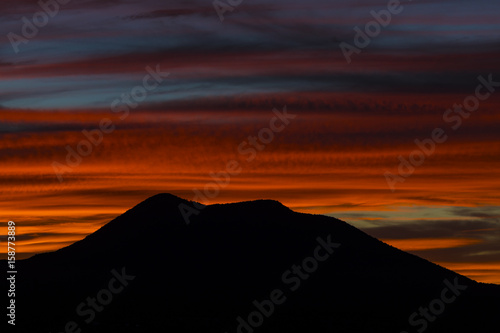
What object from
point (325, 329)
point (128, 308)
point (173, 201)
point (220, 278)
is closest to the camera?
point (325, 329)

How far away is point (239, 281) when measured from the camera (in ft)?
494

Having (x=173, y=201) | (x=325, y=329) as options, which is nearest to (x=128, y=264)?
(x=173, y=201)

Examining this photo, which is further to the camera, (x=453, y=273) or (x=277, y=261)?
(x=453, y=273)

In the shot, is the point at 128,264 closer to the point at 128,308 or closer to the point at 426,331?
the point at 128,308

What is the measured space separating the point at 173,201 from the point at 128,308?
43897 millimetres

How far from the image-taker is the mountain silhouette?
13438cm

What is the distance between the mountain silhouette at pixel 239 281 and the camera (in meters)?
134

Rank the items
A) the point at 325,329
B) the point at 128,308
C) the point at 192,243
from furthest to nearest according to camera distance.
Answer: the point at 192,243 < the point at 128,308 < the point at 325,329

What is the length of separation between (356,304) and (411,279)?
59.4 feet

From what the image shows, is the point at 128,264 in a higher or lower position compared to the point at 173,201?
lower

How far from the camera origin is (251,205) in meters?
173

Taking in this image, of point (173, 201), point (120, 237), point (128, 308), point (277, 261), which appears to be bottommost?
point (128, 308)

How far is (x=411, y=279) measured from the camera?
156 metres

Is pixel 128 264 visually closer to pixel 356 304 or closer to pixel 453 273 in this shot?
pixel 356 304
